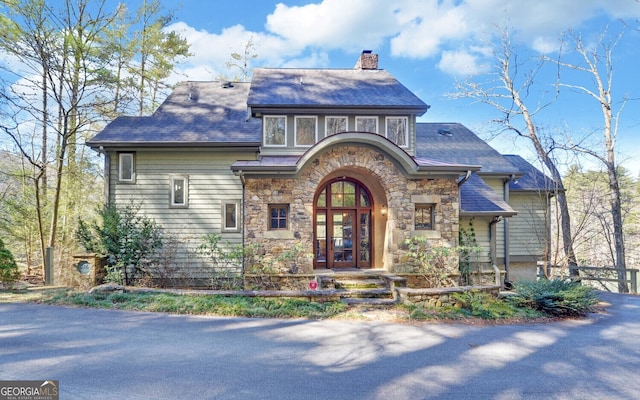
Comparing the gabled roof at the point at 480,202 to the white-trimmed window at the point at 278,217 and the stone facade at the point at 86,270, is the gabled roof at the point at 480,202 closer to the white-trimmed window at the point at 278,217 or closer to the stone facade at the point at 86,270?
the white-trimmed window at the point at 278,217

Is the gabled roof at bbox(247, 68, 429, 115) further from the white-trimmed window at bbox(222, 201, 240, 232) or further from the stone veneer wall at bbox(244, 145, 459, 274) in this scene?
the white-trimmed window at bbox(222, 201, 240, 232)

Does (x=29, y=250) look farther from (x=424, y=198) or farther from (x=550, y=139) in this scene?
(x=550, y=139)

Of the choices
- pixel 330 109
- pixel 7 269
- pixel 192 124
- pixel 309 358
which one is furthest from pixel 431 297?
pixel 7 269

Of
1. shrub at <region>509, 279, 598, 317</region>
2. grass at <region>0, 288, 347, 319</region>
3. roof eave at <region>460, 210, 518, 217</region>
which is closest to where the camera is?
grass at <region>0, 288, 347, 319</region>

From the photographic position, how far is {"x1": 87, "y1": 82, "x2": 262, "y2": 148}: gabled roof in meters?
10.1

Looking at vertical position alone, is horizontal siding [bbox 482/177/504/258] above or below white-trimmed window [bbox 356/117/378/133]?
below

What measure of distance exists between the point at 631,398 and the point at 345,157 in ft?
23.9

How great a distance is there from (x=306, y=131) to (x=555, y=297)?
8017 millimetres

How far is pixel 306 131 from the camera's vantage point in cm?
1095

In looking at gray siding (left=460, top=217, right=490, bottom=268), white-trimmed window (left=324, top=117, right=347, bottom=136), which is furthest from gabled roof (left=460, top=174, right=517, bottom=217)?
white-trimmed window (left=324, top=117, right=347, bottom=136)

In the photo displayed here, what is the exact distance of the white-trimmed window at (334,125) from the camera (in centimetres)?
1096

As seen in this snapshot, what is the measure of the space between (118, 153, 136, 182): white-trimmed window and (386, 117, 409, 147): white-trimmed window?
8.27 metres

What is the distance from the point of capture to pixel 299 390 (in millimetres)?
3703

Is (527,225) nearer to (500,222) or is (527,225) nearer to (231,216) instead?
(500,222)
